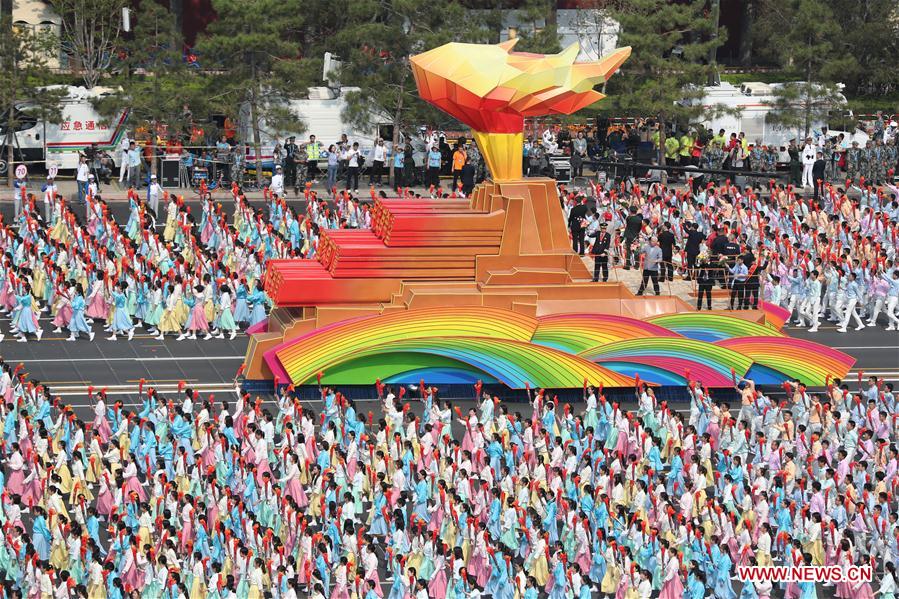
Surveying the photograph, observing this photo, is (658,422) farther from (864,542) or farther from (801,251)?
(801,251)

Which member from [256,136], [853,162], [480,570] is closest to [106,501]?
[480,570]

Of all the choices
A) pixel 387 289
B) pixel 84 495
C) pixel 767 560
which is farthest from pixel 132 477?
pixel 767 560

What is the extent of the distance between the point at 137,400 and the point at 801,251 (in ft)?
48.6

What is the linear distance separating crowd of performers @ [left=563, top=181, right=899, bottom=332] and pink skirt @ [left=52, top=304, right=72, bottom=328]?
34.5 ft

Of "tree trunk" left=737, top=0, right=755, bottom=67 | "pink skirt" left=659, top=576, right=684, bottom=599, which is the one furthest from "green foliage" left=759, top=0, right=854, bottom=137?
"pink skirt" left=659, top=576, right=684, bottom=599

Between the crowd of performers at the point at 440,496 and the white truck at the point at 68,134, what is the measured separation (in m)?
18.9

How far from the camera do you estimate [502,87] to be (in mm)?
33844

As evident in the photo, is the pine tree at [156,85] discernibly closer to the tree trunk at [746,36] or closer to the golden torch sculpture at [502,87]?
the golden torch sculpture at [502,87]

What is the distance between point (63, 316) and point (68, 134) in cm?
1413

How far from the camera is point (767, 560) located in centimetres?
2655

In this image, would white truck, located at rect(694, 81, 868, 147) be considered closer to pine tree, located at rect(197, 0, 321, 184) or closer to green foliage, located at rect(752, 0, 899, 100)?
green foliage, located at rect(752, 0, 899, 100)

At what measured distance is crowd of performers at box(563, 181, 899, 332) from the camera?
3656cm

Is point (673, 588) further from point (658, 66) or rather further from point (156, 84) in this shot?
point (658, 66)

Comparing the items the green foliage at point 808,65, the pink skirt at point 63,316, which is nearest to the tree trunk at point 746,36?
the green foliage at point 808,65
